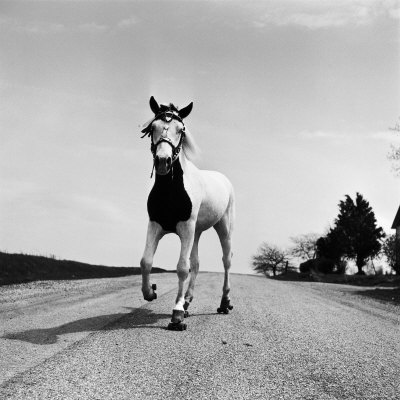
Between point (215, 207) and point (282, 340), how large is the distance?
2717mm

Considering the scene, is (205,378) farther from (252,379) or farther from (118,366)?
(118,366)

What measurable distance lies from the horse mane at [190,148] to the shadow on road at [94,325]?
237 centimetres

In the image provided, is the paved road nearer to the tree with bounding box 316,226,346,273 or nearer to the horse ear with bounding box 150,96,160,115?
the horse ear with bounding box 150,96,160,115

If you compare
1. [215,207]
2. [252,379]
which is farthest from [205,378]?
[215,207]

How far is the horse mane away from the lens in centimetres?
664

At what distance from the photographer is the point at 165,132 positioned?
5898 mm

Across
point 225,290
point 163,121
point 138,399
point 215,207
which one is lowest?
point 138,399

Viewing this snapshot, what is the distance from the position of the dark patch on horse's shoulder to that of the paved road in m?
1.37

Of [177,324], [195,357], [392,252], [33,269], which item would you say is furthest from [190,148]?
[392,252]

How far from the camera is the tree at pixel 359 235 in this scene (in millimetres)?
63938

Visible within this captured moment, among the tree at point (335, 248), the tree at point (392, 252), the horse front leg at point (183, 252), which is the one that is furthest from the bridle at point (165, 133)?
the tree at point (335, 248)

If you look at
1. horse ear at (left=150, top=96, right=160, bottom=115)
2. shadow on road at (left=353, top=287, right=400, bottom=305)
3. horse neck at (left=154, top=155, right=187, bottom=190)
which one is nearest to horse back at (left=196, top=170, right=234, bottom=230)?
horse neck at (left=154, top=155, right=187, bottom=190)

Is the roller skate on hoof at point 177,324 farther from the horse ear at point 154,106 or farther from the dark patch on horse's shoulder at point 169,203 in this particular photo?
the horse ear at point 154,106

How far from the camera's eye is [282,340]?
5.22m
